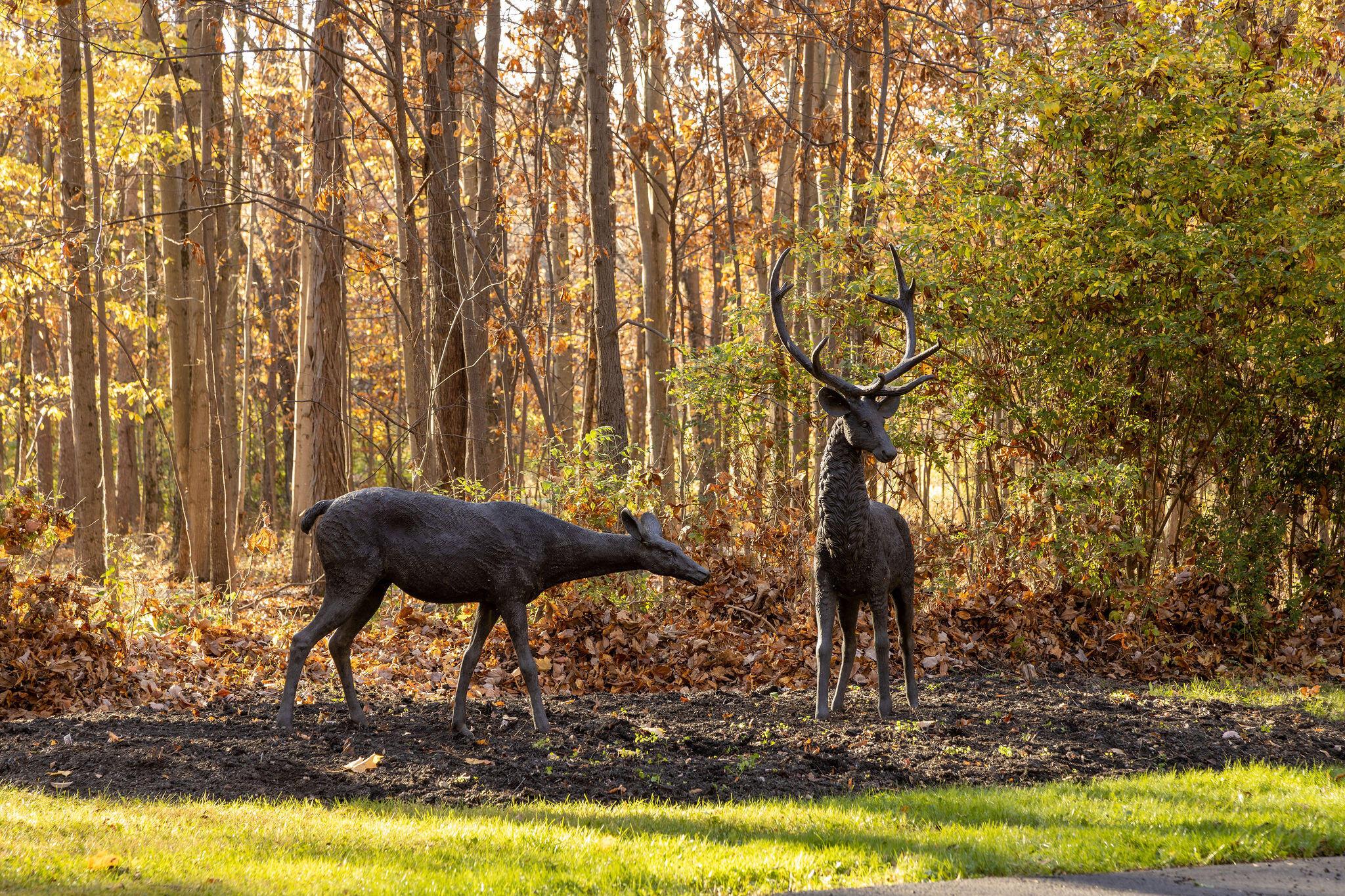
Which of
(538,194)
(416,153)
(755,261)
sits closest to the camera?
(538,194)

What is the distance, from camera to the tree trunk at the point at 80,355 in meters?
13.6

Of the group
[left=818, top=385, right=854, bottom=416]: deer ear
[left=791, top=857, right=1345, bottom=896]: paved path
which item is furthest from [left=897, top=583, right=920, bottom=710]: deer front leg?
[left=791, top=857, right=1345, bottom=896]: paved path

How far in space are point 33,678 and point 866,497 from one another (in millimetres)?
6282

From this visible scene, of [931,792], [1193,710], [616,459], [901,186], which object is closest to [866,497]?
[931,792]

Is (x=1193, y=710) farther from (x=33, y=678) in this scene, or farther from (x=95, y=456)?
(x=95, y=456)

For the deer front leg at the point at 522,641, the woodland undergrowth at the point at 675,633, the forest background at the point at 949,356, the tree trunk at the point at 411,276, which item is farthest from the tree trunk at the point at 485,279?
the deer front leg at the point at 522,641

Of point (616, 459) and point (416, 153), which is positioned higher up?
point (416, 153)

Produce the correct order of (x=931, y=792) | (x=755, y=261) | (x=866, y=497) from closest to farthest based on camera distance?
(x=931, y=792) < (x=866, y=497) < (x=755, y=261)

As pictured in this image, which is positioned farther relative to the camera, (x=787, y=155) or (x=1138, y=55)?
(x=787, y=155)

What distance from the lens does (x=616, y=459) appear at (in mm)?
11242

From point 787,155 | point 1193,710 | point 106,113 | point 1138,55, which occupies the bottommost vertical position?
point 1193,710

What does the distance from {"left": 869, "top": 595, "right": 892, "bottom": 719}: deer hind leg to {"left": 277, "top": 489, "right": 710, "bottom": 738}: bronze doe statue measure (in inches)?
46.7

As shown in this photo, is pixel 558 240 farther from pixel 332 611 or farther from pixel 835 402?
pixel 332 611

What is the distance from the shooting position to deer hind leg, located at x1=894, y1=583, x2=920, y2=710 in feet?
26.1
